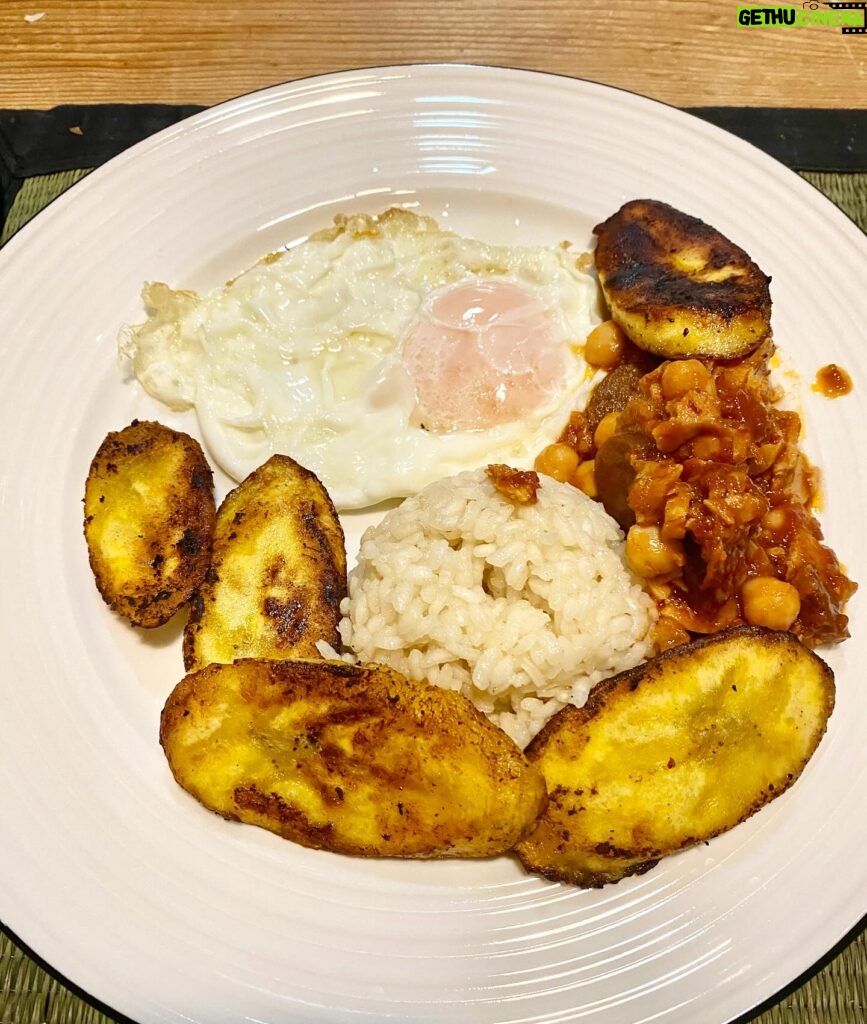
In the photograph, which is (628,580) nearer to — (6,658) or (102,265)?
(6,658)

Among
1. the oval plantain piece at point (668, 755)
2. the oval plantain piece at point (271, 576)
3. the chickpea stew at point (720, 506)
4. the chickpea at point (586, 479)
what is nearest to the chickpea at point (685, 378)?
the chickpea stew at point (720, 506)

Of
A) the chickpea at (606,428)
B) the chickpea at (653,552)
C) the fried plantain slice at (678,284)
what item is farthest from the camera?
the chickpea at (606,428)

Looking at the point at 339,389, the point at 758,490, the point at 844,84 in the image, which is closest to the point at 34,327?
the point at 339,389

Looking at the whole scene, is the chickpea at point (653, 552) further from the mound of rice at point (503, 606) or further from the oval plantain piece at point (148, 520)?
the oval plantain piece at point (148, 520)

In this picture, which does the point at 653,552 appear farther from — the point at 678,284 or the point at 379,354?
the point at 379,354

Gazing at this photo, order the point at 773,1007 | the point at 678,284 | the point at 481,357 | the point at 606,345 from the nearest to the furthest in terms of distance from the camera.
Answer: the point at 773,1007
the point at 678,284
the point at 606,345
the point at 481,357

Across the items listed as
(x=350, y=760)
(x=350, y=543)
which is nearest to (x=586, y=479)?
(x=350, y=543)

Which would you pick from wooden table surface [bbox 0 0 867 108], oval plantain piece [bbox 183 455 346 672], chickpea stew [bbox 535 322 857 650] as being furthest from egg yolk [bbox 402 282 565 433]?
wooden table surface [bbox 0 0 867 108]
